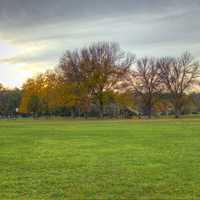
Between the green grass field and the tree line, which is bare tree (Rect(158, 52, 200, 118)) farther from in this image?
the green grass field

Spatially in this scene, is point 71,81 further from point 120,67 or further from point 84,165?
point 84,165

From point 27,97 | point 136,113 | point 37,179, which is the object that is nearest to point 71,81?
point 27,97

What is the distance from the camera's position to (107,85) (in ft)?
288

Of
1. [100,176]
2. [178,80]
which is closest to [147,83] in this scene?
[178,80]

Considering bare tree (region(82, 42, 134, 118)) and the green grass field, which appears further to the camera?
bare tree (region(82, 42, 134, 118))

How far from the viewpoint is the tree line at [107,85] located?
87688 mm

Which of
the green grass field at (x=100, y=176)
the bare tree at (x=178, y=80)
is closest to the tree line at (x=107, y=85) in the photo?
the bare tree at (x=178, y=80)

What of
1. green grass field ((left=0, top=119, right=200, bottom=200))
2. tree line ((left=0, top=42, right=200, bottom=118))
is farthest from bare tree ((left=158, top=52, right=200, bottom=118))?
green grass field ((left=0, top=119, right=200, bottom=200))

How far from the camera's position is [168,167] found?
13672 mm

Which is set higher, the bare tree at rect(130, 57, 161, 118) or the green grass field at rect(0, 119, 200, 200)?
the bare tree at rect(130, 57, 161, 118)

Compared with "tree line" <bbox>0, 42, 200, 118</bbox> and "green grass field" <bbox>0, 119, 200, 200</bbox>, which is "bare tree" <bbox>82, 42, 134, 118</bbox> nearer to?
"tree line" <bbox>0, 42, 200, 118</bbox>

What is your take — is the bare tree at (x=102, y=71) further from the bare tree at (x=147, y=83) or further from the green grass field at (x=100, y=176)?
the green grass field at (x=100, y=176)

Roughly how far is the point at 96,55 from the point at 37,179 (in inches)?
3174

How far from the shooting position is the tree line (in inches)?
3452
